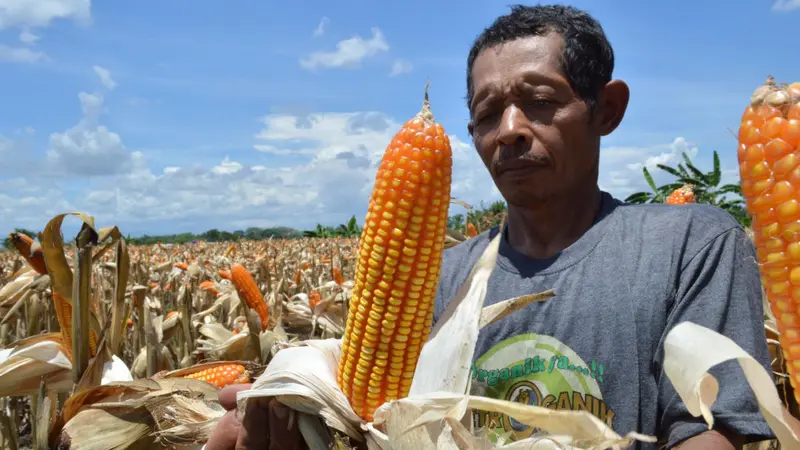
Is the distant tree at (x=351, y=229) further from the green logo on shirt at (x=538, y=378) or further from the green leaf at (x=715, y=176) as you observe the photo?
the green logo on shirt at (x=538, y=378)

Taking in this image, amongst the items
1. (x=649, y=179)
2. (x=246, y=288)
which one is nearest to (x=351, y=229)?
(x=649, y=179)

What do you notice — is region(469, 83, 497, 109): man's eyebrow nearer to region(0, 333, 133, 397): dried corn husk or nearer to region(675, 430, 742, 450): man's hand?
region(675, 430, 742, 450): man's hand

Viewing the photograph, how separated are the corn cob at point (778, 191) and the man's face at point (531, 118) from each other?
1.31 m

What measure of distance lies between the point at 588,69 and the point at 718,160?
Answer: 82.9 ft

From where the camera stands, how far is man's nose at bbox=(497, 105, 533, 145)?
238 cm

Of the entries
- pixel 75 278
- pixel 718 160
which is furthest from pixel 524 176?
pixel 718 160

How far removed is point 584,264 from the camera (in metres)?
2.44

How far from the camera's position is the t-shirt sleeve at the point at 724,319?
1.91m

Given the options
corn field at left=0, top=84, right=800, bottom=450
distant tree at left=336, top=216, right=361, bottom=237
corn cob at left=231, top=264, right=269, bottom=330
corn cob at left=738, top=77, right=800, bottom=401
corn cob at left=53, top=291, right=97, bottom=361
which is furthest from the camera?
distant tree at left=336, top=216, right=361, bottom=237

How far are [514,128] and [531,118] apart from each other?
0.09 m

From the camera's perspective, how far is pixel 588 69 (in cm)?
252

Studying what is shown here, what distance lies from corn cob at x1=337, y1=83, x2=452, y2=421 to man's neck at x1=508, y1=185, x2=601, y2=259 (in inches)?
32.4

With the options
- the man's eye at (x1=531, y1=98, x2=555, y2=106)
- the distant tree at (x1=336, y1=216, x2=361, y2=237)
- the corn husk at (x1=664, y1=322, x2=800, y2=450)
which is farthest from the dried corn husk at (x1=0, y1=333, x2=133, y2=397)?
the distant tree at (x1=336, y1=216, x2=361, y2=237)

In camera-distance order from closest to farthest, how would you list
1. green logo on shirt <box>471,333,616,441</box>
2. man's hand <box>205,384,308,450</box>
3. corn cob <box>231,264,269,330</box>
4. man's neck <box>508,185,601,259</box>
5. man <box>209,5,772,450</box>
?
man's hand <box>205,384,308,450</box> → man <box>209,5,772,450</box> → green logo on shirt <box>471,333,616,441</box> → man's neck <box>508,185,601,259</box> → corn cob <box>231,264,269,330</box>
